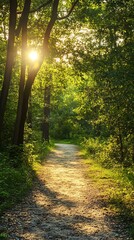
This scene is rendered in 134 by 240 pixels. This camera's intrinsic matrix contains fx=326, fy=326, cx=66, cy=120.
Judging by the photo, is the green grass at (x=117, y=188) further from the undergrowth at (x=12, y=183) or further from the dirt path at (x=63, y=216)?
the undergrowth at (x=12, y=183)

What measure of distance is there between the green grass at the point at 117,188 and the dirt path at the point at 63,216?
0.27 m

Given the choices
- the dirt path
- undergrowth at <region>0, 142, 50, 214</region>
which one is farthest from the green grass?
undergrowth at <region>0, 142, 50, 214</region>

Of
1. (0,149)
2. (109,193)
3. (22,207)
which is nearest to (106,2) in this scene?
(109,193)

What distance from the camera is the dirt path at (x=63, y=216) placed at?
6914 mm

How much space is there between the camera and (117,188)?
37.6ft

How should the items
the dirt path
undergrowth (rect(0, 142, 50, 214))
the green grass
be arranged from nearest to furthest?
the dirt path, the green grass, undergrowth (rect(0, 142, 50, 214))

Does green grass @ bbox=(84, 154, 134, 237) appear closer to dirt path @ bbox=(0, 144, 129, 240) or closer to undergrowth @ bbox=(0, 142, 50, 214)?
dirt path @ bbox=(0, 144, 129, 240)

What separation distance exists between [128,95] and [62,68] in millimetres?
8855

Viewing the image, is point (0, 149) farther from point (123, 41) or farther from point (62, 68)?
point (123, 41)

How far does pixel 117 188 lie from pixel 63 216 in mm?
3652

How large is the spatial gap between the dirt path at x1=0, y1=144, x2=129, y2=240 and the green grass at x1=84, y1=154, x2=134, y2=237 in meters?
0.27

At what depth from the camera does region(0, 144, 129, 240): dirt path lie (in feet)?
22.7

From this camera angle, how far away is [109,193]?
35.7 feet

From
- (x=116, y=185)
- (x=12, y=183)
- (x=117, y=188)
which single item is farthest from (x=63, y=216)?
(x=116, y=185)
